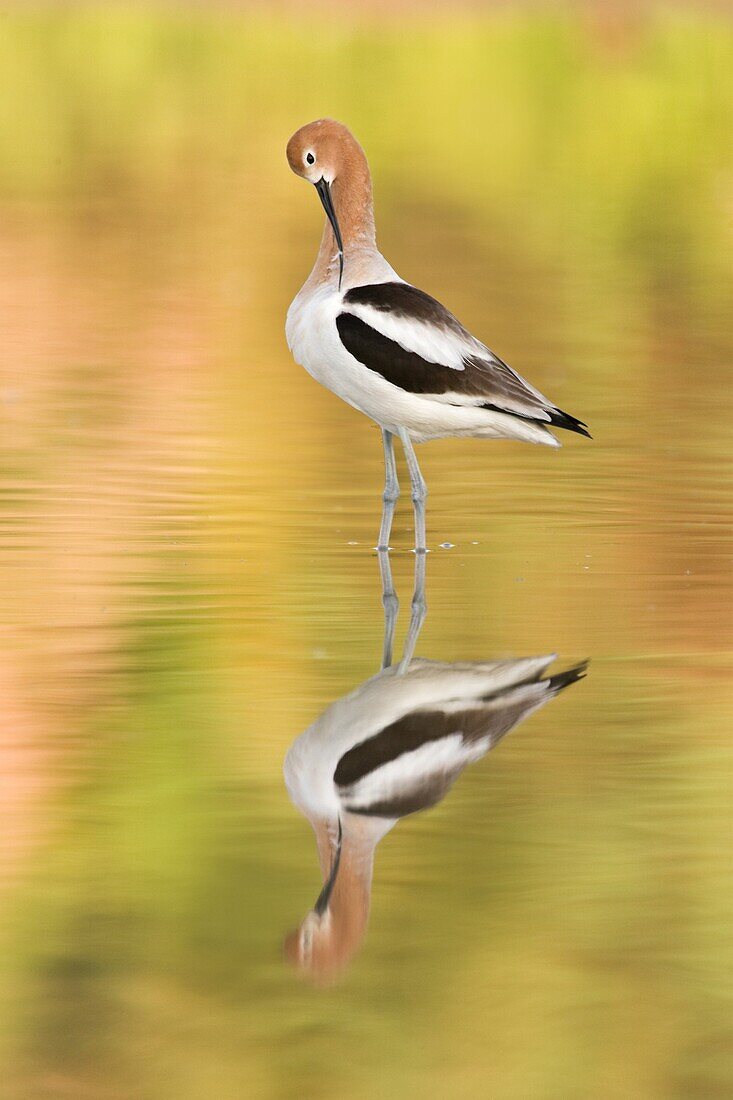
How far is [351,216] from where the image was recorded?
934 centimetres

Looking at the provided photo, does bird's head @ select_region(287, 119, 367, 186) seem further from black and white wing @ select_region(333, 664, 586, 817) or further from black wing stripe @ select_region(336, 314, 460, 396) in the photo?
black and white wing @ select_region(333, 664, 586, 817)

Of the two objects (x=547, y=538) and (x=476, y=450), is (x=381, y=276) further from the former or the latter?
(x=476, y=450)

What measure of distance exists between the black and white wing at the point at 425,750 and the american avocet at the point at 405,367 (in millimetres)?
2594

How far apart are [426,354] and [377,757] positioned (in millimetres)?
3454

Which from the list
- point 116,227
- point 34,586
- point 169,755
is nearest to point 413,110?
point 116,227

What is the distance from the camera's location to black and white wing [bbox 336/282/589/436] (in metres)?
8.71

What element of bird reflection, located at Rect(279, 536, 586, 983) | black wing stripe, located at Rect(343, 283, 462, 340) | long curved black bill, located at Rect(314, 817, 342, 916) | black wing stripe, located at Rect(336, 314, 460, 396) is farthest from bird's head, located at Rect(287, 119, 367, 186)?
long curved black bill, located at Rect(314, 817, 342, 916)

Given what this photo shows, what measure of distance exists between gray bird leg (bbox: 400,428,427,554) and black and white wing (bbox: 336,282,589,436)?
27 centimetres

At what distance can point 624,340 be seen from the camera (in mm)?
14844

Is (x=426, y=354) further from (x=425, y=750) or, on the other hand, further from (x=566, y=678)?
(x=425, y=750)

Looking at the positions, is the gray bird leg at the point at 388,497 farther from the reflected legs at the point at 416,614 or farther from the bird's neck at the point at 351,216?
the bird's neck at the point at 351,216

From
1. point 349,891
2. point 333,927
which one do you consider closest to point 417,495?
point 349,891

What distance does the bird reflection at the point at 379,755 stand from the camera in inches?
→ 174

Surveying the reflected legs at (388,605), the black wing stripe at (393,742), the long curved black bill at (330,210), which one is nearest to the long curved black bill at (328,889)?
the black wing stripe at (393,742)
